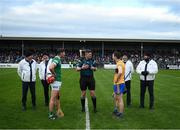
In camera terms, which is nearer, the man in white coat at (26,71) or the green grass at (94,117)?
the green grass at (94,117)

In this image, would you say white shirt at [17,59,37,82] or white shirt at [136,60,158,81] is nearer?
white shirt at [17,59,37,82]

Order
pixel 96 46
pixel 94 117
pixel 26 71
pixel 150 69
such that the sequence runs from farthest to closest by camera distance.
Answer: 1. pixel 96 46
2. pixel 150 69
3. pixel 26 71
4. pixel 94 117

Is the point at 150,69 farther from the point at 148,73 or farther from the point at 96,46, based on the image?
the point at 96,46

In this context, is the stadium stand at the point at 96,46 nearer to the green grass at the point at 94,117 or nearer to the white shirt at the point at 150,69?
the green grass at the point at 94,117

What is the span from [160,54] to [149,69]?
64.2 m

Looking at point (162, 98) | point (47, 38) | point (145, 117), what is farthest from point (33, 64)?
point (47, 38)

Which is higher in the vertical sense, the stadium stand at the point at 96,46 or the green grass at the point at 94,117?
the stadium stand at the point at 96,46

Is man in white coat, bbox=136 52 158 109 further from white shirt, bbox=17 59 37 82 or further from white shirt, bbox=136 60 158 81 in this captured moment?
white shirt, bbox=17 59 37 82

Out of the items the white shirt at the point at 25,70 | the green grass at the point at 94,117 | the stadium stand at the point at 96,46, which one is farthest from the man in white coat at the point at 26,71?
the stadium stand at the point at 96,46

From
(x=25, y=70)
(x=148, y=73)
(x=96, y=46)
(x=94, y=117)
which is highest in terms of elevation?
(x=96, y=46)

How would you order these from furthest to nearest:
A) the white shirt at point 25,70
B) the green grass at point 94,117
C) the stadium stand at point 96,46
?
1. the stadium stand at point 96,46
2. the white shirt at point 25,70
3. the green grass at point 94,117

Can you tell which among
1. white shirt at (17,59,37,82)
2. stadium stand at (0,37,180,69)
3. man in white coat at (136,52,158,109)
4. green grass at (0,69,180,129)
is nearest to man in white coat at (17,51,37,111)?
white shirt at (17,59,37,82)

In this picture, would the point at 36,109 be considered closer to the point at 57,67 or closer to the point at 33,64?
the point at 33,64

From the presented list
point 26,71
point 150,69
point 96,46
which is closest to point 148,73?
point 150,69
